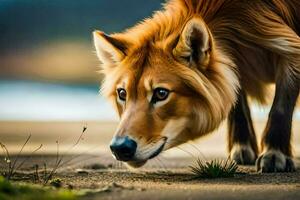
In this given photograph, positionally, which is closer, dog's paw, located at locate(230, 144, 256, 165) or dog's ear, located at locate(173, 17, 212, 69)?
dog's ear, located at locate(173, 17, 212, 69)

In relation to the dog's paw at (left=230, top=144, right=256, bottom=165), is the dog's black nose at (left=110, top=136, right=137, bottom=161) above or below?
below

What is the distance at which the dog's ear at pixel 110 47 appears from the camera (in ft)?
23.2

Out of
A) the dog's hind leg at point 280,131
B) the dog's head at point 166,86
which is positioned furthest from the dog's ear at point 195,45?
the dog's hind leg at point 280,131

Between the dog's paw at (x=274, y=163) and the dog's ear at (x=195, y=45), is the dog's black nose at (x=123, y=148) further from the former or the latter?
the dog's paw at (x=274, y=163)

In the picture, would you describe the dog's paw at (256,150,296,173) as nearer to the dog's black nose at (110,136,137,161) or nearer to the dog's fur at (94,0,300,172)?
the dog's fur at (94,0,300,172)

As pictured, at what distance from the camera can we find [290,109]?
291 inches

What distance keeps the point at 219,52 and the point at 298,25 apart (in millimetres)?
1100

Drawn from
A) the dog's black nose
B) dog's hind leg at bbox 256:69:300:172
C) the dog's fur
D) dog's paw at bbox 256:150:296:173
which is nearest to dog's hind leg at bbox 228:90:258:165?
the dog's fur

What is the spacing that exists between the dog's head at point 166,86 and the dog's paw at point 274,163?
0.53 meters

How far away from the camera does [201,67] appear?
6805 mm

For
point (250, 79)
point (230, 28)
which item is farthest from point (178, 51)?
point (250, 79)

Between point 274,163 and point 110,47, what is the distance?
1741 mm

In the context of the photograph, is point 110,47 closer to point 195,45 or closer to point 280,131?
point 195,45

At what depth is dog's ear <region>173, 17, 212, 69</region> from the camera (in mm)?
6516
